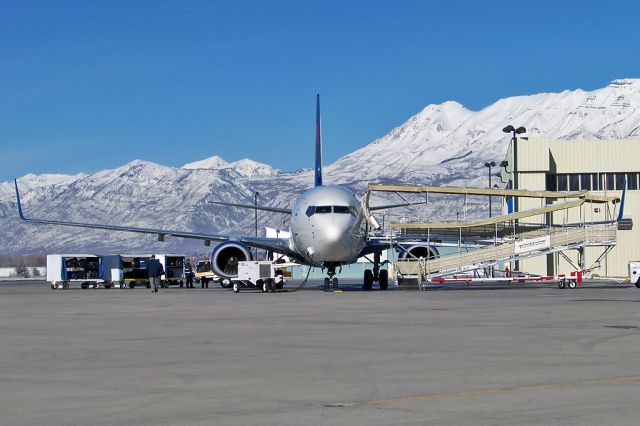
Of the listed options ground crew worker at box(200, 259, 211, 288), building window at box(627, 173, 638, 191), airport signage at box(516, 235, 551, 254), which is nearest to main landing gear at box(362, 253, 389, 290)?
airport signage at box(516, 235, 551, 254)

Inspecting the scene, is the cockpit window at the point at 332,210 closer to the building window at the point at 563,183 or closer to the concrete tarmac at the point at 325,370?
the concrete tarmac at the point at 325,370

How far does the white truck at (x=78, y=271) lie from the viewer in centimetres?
6594

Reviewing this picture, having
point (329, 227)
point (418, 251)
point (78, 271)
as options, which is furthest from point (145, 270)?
point (329, 227)

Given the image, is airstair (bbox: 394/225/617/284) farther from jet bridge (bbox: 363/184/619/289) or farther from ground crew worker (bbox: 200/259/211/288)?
ground crew worker (bbox: 200/259/211/288)

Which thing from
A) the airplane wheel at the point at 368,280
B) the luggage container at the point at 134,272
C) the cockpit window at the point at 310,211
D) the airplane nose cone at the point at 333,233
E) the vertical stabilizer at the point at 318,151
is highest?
the vertical stabilizer at the point at 318,151

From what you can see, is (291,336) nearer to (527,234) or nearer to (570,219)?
(527,234)

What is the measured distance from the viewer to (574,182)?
79.4 meters

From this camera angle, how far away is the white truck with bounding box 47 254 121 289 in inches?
2596

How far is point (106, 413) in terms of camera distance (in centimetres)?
984

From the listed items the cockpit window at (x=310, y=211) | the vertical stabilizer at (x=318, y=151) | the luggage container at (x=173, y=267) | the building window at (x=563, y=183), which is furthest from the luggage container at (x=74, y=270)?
the building window at (x=563, y=183)

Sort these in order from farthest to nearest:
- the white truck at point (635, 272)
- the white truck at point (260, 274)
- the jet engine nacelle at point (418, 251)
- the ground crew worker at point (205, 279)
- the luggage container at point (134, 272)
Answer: the luggage container at point (134, 272), the ground crew worker at point (205, 279), the white truck at point (635, 272), the jet engine nacelle at point (418, 251), the white truck at point (260, 274)

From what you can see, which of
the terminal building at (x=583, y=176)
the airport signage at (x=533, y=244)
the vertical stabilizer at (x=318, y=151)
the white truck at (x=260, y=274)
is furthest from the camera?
the terminal building at (x=583, y=176)

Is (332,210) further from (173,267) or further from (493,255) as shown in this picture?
(173,267)

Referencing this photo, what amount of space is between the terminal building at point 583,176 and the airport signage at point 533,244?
83.9 ft
